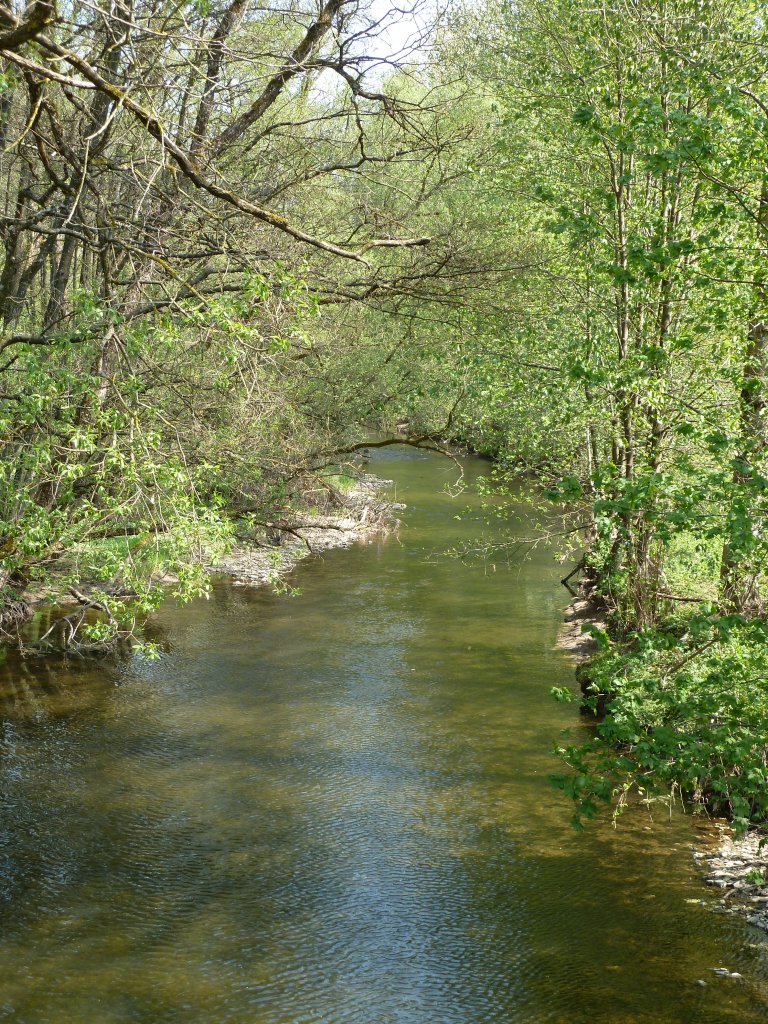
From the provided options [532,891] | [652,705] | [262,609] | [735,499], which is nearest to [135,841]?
[532,891]

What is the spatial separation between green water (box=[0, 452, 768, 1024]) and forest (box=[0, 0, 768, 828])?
1478mm

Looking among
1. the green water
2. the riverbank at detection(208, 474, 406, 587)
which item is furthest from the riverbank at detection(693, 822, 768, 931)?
the riverbank at detection(208, 474, 406, 587)

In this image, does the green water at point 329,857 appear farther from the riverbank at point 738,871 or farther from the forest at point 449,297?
the forest at point 449,297

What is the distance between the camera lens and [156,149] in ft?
42.0

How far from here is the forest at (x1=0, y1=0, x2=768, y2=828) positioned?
7.04 metres

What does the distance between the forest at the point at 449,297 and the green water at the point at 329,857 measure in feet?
4.85

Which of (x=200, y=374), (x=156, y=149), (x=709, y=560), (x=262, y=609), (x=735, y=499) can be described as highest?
(x=156, y=149)

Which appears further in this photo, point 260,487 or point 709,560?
point 260,487

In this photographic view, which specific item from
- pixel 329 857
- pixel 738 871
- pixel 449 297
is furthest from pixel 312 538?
pixel 738 871

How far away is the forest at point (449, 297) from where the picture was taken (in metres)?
7.04

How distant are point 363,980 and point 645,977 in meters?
2.56

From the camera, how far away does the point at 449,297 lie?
46.8 ft

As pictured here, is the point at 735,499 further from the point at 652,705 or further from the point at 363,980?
the point at 652,705

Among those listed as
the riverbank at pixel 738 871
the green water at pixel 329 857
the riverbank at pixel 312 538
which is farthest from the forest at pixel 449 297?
the riverbank at pixel 312 538
